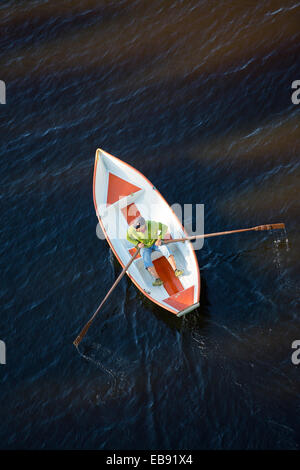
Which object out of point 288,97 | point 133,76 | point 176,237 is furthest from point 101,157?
point 288,97

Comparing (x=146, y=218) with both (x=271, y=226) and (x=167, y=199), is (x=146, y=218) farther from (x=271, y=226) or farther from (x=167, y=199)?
(x=271, y=226)

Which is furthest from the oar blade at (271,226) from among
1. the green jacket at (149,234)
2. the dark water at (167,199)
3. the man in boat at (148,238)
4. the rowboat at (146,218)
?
the green jacket at (149,234)

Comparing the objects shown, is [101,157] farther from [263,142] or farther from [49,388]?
[49,388]

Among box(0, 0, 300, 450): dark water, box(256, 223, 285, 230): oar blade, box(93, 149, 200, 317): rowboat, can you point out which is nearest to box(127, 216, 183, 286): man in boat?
box(93, 149, 200, 317): rowboat

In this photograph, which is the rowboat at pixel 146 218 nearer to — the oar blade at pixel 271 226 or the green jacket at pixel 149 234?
the green jacket at pixel 149 234

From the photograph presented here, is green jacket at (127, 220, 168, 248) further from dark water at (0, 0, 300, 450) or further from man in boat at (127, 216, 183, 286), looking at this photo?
dark water at (0, 0, 300, 450)

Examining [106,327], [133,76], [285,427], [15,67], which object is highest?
[15,67]

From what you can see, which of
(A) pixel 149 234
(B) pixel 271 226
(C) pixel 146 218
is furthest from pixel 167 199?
(B) pixel 271 226
